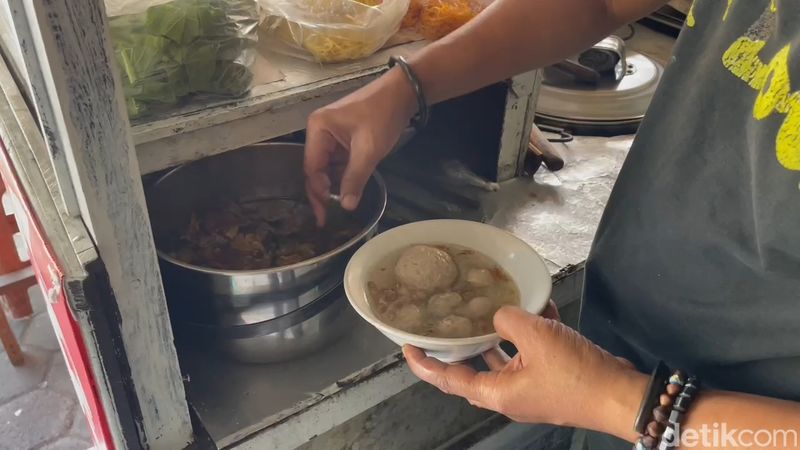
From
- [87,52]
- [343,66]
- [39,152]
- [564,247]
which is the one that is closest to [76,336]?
[39,152]

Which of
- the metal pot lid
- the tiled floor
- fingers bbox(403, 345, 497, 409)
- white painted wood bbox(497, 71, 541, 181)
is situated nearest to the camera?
fingers bbox(403, 345, 497, 409)

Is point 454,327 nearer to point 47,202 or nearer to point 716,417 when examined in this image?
point 716,417

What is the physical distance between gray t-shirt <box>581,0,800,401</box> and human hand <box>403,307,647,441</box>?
0.13m

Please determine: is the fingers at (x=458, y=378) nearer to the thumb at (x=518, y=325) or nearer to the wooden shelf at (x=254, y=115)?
the thumb at (x=518, y=325)

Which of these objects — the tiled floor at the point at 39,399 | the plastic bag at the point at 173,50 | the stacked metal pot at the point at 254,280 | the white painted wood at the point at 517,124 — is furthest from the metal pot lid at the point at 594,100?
the tiled floor at the point at 39,399

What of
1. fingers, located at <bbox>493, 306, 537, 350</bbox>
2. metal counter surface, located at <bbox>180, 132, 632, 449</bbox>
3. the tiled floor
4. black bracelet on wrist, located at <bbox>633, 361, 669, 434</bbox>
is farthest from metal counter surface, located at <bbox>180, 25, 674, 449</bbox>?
the tiled floor

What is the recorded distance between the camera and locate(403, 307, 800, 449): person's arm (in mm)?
591

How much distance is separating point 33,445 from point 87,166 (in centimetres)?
159

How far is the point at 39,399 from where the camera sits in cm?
194

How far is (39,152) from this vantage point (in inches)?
27.8

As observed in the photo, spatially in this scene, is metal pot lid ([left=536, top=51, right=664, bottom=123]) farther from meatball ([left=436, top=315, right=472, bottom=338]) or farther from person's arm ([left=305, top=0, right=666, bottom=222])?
meatball ([left=436, top=315, right=472, bottom=338])

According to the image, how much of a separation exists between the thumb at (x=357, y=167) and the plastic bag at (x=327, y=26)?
122 millimetres

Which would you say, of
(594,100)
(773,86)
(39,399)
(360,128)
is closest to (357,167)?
(360,128)

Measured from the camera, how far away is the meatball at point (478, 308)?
0.80 meters
